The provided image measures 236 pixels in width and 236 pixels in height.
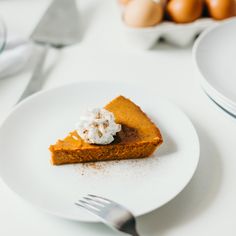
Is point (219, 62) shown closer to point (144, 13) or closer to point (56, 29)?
point (144, 13)

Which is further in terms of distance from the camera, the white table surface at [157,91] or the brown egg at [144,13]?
the brown egg at [144,13]

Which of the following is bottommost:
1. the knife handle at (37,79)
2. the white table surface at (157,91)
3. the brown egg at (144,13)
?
the white table surface at (157,91)

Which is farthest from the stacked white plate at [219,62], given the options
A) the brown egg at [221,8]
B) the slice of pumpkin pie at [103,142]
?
the slice of pumpkin pie at [103,142]

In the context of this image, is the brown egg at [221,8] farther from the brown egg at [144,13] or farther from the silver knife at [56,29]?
the silver knife at [56,29]

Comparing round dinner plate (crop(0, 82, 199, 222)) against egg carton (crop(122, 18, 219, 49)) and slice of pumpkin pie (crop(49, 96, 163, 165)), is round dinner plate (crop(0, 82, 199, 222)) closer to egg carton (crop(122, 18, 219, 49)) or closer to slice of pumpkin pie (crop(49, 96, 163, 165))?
slice of pumpkin pie (crop(49, 96, 163, 165))

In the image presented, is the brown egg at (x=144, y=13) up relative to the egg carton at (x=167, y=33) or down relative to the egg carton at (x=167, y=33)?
up

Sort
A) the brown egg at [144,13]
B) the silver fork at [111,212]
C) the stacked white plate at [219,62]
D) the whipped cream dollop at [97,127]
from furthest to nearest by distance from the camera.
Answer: the brown egg at [144,13], the stacked white plate at [219,62], the whipped cream dollop at [97,127], the silver fork at [111,212]

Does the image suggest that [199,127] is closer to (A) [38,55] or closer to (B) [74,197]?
(B) [74,197]
